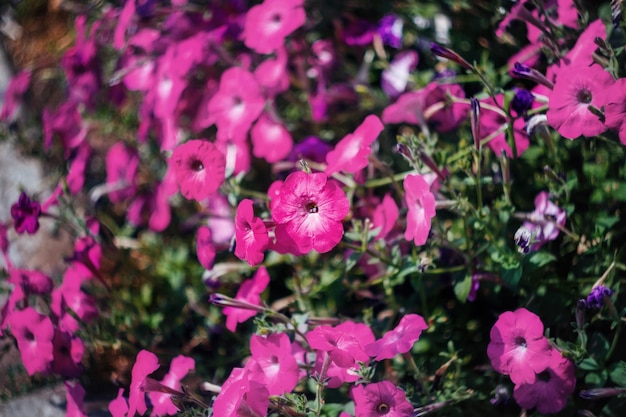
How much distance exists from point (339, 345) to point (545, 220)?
50cm

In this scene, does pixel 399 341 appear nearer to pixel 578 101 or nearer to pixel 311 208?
pixel 311 208

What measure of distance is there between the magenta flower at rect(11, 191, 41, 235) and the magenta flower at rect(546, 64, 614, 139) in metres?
Answer: 1.10

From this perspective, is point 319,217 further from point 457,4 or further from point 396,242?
point 457,4

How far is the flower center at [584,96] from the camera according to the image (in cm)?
120

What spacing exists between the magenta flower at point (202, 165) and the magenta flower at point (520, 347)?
58cm

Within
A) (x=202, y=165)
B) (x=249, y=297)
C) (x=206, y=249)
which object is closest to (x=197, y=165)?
(x=202, y=165)

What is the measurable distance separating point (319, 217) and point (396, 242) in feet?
1.02

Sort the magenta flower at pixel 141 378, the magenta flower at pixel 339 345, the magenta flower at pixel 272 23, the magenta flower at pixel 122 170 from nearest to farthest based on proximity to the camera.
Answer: the magenta flower at pixel 339 345, the magenta flower at pixel 141 378, the magenta flower at pixel 272 23, the magenta flower at pixel 122 170

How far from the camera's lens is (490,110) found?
1445 mm

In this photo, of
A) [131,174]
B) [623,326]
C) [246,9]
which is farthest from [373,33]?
[623,326]

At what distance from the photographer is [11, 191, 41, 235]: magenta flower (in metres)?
1.51

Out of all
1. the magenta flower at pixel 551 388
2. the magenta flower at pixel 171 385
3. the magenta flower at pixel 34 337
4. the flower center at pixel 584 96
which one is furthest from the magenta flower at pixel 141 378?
the flower center at pixel 584 96

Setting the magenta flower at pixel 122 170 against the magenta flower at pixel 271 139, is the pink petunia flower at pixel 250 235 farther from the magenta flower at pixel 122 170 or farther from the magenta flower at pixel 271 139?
the magenta flower at pixel 122 170

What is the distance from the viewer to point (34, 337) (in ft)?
4.83
